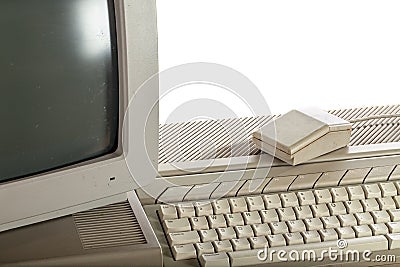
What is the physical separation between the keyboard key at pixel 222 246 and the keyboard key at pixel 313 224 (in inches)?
4.8

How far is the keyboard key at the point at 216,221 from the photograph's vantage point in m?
1.15

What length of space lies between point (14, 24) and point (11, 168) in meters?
0.19

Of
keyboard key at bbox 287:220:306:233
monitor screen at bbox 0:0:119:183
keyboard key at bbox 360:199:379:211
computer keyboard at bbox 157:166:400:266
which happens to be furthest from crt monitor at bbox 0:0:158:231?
keyboard key at bbox 360:199:379:211

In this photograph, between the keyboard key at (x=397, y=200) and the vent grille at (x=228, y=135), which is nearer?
the keyboard key at (x=397, y=200)

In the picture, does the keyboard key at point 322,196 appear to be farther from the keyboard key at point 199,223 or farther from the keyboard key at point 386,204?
the keyboard key at point 199,223

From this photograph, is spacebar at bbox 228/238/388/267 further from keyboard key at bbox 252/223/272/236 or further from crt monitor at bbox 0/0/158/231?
crt monitor at bbox 0/0/158/231

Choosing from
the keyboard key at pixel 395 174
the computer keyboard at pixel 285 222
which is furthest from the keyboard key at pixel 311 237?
the keyboard key at pixel 395 174

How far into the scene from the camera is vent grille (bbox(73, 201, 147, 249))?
1.10 m

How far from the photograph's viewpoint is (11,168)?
1068mm

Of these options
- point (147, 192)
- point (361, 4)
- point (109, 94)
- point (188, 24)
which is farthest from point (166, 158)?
point (361, 4)

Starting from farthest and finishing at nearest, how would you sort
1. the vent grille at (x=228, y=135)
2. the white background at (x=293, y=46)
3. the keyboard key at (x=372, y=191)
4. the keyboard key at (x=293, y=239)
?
the white background at (x=293, y=46) → the vent grille at (x=228, y=135) → the keyboard key at (x=372, y=191) → the keyboard key at (x=293, y=239)

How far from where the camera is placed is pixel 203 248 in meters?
1.10

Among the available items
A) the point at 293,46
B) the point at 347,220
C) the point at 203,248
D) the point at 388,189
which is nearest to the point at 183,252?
the point at 203,248

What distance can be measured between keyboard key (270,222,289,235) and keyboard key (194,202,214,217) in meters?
0.09
